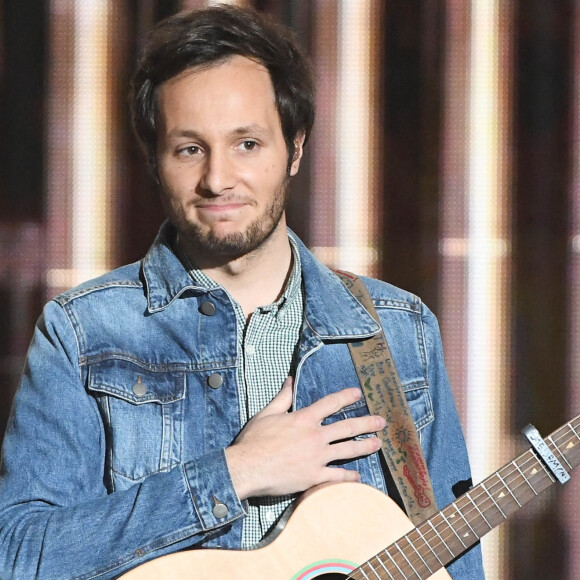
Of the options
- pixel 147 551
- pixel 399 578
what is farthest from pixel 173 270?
pixel 399 578

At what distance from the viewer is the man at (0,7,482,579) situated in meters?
1.58

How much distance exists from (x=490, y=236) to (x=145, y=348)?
133 cm

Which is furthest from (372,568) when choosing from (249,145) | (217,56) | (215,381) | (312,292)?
(217,56)

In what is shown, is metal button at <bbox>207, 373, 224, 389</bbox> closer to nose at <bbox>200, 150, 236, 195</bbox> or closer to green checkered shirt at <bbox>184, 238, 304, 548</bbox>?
green checkered shirt at <bbox>184, 238, 304, 548</bbox>

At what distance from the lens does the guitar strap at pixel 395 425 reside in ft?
5.72

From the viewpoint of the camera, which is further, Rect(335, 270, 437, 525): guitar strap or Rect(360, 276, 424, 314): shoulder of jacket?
Rect(360, 276, 424, 314): shoulder of jacket

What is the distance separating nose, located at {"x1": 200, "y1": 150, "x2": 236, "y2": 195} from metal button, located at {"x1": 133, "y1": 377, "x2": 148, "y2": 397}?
36cm

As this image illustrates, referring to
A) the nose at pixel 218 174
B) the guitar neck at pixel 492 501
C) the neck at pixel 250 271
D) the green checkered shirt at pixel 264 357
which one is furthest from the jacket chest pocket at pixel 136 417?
the guitar neck at pixel 492 501

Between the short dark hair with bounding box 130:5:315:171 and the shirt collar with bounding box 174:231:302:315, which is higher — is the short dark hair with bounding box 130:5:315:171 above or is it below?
above

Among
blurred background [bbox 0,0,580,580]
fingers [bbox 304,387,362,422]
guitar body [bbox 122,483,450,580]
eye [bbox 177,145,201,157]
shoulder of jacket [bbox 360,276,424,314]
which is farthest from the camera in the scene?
blurred background [bbox 0,0,580,580]

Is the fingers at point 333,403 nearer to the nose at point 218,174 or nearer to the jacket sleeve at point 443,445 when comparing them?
the jacket sleeve at point 443,445

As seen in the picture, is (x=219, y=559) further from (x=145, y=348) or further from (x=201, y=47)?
(x=201, y=47)

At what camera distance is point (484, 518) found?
167cm

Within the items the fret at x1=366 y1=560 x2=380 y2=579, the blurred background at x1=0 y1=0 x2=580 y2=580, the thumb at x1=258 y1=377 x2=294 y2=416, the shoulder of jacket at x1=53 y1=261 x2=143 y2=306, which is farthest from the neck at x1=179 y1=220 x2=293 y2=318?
the blurred background at x1=0 y1=0 x2=580 y2=580
